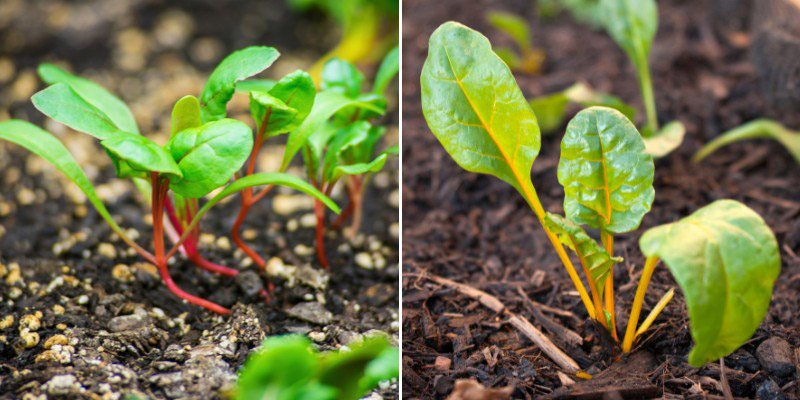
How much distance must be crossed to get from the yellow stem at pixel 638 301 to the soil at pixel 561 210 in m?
0.03

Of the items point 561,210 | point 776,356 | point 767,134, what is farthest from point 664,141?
point 776,356

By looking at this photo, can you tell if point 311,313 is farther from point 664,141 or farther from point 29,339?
point 664,141

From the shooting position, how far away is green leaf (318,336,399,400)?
101cm

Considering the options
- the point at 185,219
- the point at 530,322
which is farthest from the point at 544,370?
the point at 185,219

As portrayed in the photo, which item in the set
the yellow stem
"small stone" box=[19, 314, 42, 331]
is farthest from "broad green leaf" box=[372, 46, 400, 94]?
"small stone" box=[19, 314, 42, 331]

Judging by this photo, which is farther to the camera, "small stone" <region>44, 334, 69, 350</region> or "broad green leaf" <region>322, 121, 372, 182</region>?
"broad green leaf" <region>322, 121, 372, 182</region>

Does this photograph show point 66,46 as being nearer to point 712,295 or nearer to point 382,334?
point 382,334

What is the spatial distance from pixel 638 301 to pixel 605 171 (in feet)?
0.77

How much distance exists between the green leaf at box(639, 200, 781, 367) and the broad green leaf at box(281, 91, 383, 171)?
67 cm

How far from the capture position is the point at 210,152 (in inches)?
48.6

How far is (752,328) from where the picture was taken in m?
1.10

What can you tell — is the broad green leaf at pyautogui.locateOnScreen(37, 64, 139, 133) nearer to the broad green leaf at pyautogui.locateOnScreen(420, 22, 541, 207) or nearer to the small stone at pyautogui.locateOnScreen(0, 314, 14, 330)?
the small stone at pyautogui.locateOnScreen(0, 314, 14, 330)

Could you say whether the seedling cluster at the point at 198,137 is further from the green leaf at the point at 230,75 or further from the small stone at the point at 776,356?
the small stone at the point at 776,356

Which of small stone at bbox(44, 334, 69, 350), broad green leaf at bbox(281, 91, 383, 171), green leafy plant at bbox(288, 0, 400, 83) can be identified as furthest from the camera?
green leafy plant at bbox(288, 0, 400, 83)
